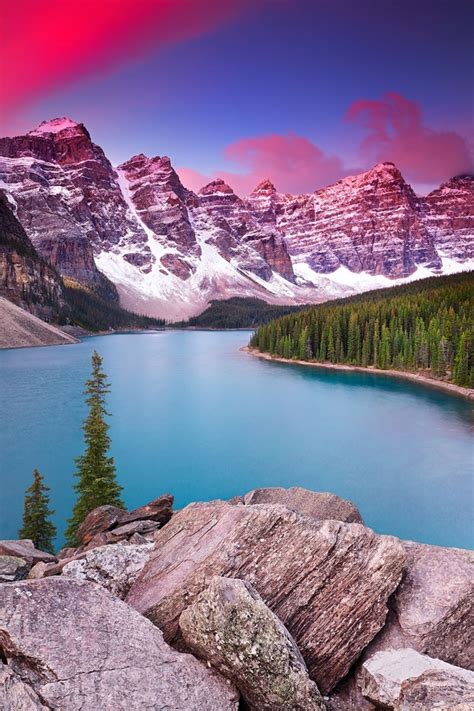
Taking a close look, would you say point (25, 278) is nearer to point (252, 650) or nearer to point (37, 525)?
point (37, 525)

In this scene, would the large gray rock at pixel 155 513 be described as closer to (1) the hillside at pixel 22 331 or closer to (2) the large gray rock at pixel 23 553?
(2) the large gray rock at pixel 23 553

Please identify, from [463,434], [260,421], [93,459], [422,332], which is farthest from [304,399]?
[93,459]

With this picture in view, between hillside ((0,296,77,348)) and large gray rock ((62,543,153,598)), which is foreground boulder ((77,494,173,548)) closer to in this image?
large gray rock ((62,543,153,598))

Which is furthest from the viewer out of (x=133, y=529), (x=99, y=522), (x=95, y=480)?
(x=95, y=480)

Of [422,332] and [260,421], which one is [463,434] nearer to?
[260,421]

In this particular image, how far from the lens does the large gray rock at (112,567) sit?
25.7 ft

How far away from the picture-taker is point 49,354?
325ft

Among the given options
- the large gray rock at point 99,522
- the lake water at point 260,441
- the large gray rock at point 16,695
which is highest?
the large gray rock at point 16,695

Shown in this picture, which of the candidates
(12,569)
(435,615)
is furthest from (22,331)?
(435,615)

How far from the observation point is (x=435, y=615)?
7.28m

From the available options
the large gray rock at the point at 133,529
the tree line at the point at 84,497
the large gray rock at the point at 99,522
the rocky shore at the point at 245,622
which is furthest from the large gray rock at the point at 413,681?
the tree line at the point at 84,497

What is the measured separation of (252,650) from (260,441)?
3643 cm

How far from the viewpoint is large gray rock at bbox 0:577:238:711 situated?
527 cm

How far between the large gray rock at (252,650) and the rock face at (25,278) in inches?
6226
